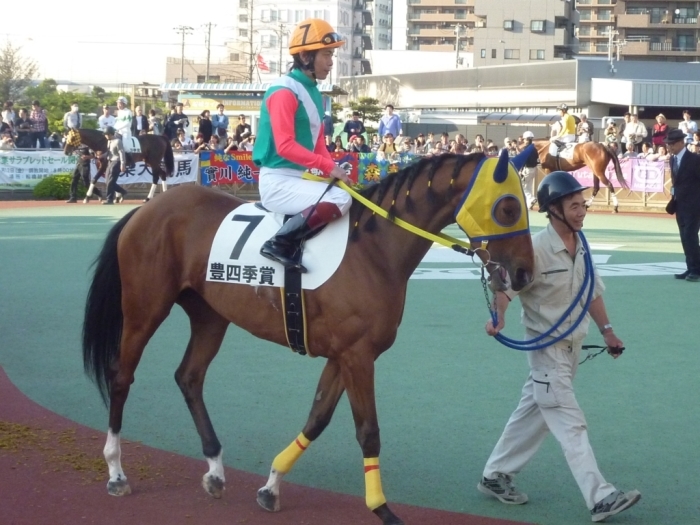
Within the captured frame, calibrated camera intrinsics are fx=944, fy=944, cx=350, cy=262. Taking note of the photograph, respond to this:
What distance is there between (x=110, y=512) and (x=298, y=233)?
4.90 ft

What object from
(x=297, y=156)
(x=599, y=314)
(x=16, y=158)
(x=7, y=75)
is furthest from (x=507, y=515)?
(x=7, y=75)

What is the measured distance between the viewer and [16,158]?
22062mm

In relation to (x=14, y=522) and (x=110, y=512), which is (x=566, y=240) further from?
(x=14, y=522)

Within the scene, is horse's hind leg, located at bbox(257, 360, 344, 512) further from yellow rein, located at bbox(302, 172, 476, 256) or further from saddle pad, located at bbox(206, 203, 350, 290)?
yellow rein, located at bbox(302, 172, 476, 256)

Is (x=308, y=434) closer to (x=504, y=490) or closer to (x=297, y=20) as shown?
(x=504, y=490)

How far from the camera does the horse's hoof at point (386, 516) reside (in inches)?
153

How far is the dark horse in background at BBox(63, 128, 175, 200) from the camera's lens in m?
21.0

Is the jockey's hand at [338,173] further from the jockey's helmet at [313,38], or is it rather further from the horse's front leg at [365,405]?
the horse's front leg at [365,405]

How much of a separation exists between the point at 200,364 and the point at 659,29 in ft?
232

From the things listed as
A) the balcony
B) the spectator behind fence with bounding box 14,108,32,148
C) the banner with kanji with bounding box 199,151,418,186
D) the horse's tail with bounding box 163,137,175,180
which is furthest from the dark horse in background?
the balcony

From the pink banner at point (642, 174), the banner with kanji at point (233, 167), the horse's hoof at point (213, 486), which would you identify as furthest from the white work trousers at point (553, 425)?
the banner with kanji at point (233, 167)

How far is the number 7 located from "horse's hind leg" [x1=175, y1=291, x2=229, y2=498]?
0.56 m

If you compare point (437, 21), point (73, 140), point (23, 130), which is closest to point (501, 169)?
point (73, 140)

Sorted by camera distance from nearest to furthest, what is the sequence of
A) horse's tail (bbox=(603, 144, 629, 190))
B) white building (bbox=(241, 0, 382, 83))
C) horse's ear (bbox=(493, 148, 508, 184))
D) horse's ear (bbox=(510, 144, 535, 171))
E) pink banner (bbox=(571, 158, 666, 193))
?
horse's ear (bbox=(493, 148, 508, 184)) < horse's ear (bbox=(510, 144, 535, 171)) < horse's tail (bbox=(603, 144, 629, 190)) < pink banner (bbox=(571, 158, 666, 193)) < white building (bbox=(241, 0, 382, 83))
